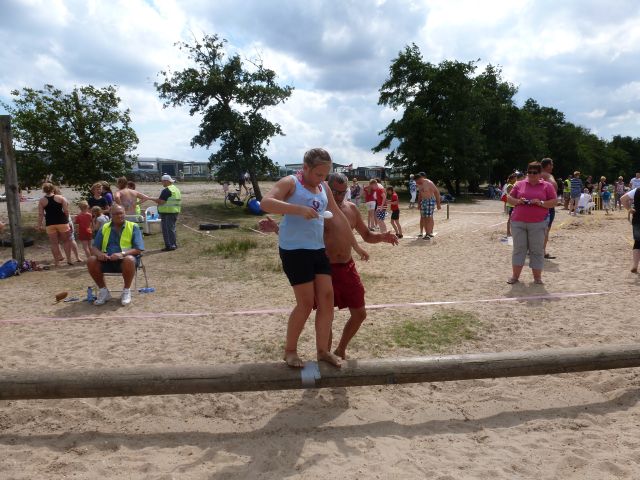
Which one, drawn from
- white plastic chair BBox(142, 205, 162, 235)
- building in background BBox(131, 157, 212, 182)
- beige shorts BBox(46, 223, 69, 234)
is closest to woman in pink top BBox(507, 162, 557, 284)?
beige shorts BBox(46, 223, 69, 234)

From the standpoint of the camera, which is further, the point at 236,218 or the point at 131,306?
the point at 236,218

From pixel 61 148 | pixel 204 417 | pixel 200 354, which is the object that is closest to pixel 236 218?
pixel 61 148

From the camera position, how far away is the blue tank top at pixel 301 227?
10.6ft

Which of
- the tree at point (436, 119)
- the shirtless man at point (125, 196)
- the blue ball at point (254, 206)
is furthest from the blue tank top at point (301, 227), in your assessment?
the tree at point (436, 119)

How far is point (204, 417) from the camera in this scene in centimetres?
346

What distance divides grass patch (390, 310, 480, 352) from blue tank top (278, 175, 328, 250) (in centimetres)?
203

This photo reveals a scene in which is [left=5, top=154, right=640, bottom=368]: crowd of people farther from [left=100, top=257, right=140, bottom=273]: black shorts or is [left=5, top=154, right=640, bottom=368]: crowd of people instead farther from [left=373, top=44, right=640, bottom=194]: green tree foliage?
[left=373, top=44, right=640, bottom=194]: green tree foliage

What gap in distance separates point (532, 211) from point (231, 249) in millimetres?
6601

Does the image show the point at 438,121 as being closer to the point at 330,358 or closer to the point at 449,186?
the point at 449,186

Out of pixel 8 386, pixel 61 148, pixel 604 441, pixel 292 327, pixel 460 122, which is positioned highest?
pixel 460 122

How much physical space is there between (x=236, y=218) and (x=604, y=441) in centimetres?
1702

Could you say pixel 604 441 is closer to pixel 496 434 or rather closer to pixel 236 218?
pixel 496 434

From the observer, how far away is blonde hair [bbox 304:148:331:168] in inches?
127

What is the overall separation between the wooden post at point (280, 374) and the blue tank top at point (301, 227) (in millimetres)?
876
